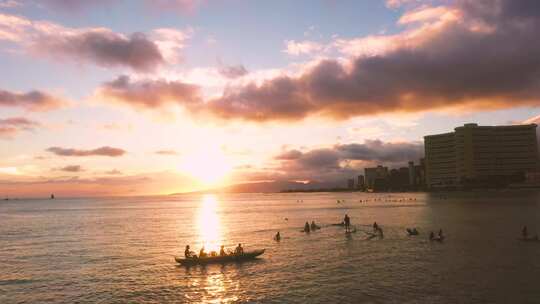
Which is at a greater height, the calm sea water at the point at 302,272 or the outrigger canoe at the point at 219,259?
the outrigger canoe at the point at 219,259

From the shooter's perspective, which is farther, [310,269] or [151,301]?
[310,269]

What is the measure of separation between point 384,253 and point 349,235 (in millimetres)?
19612

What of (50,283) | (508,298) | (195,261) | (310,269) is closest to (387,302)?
(508,298)

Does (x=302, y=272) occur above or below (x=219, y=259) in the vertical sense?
below

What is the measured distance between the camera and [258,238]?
74.4m

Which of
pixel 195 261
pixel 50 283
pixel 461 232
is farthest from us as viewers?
pixel 461 232

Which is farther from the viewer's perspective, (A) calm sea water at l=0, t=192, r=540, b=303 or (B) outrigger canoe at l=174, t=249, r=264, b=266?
(B) outrigger canoe at l=174, t=249, r=264, b=266

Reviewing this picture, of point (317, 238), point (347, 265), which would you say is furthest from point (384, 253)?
point (317, 238)

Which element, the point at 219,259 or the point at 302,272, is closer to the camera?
the point at 302,272

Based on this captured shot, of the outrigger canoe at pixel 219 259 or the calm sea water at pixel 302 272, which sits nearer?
the calm sea water at pixel 302 272

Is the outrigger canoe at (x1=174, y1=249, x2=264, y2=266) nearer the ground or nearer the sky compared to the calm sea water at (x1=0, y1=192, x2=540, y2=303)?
nearer the sky

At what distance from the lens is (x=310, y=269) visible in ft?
143

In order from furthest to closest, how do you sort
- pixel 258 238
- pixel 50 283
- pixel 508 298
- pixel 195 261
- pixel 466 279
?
1. pixel 258 238
2. pixel 195 261
3. pixel 50 283
4. pixel 466 279
5. pixel 508 298

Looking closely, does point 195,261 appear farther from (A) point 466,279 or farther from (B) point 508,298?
(B) point 508,298
